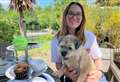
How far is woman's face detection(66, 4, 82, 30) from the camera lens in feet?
5.60

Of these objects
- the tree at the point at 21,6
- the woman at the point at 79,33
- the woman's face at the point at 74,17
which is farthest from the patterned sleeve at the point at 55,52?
the tree at the point at 21,6

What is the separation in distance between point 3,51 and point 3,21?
28.3 feet

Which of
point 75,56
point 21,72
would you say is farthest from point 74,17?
point 21,72

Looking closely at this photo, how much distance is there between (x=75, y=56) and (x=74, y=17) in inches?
8.6

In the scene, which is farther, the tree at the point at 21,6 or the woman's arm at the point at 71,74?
the tree at the point at 21,6

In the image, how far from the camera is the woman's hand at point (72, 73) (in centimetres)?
173

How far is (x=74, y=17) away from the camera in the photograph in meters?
1.71

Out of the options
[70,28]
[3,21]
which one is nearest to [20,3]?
[3,21]

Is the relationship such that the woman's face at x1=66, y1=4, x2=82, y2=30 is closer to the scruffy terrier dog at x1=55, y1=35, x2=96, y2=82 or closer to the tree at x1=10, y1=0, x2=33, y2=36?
the scruffy terrier dog at x1=55, y1=35, x2=96, y2=82

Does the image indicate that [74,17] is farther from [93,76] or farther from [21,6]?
[21,6]

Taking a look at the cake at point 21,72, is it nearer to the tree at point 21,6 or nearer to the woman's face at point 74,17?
the woman's face at point 74,17

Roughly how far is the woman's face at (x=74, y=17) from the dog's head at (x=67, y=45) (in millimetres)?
66

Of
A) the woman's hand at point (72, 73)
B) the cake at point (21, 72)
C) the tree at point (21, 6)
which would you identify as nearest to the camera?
the cake at point (21, 72)

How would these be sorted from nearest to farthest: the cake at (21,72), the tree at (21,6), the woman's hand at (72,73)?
the cake at (21,72) < the woman's hand at (72,73) < the tree at (21,6)
